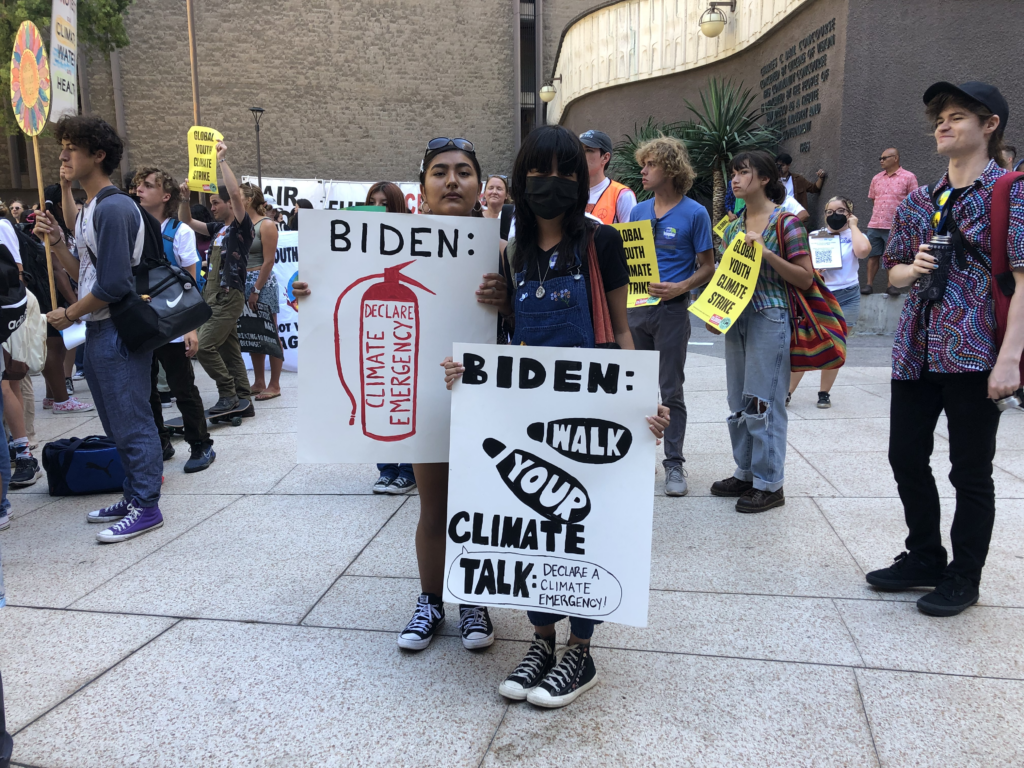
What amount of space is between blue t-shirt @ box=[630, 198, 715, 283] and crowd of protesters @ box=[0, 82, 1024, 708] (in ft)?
0.04

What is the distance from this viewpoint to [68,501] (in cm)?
474

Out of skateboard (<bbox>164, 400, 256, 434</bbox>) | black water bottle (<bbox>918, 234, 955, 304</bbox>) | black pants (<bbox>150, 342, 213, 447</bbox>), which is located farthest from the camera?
skateboard (<bbox>164, 400, 256, 434</bbox>)

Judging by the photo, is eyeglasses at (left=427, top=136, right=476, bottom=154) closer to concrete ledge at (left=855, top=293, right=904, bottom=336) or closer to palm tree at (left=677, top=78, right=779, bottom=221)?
concrete ledge at (left=855, top=293, right=904, bottom=336)

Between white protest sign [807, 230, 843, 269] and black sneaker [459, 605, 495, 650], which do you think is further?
white protest sign [807, 230, 843, 269]

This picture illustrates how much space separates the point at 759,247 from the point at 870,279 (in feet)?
25.3

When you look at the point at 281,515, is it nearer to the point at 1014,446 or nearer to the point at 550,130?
the point at 550,130

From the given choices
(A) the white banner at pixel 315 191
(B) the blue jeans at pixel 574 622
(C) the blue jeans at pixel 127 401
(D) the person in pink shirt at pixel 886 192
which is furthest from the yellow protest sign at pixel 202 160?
(A) the white banner at pixel 315 191

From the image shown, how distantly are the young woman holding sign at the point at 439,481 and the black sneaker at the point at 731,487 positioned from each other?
2.10 metres

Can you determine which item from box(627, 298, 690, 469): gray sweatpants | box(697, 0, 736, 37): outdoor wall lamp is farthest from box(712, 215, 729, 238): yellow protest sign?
box(697, 0, 736, 37): outdoor wall lamp

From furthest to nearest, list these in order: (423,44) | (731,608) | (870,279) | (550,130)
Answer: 1. (423,44)
2. (870,279)
3. (731,608)
4. (550,130)

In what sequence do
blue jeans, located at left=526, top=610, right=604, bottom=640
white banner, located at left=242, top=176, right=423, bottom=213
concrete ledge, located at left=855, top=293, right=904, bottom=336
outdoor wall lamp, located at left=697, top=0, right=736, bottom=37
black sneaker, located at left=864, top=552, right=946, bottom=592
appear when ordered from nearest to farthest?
1. blue jeans, located at left=526, top=610, right=604, bottom=640
2. black sneaker, located at left=864, top=552, right=946, bottom=592
3. concrete ledge, located at left=855, top=293, right=904, bottom=336
4. outdoor wall lamp, located at left=697, top=0, right=736, bottom=37
5. white banner, located at left=242, top=176, right=423, bottom=213

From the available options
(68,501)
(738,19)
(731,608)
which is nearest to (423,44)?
(738,19)

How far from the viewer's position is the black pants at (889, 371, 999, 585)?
2.86 metres

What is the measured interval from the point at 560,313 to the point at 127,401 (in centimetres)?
274
